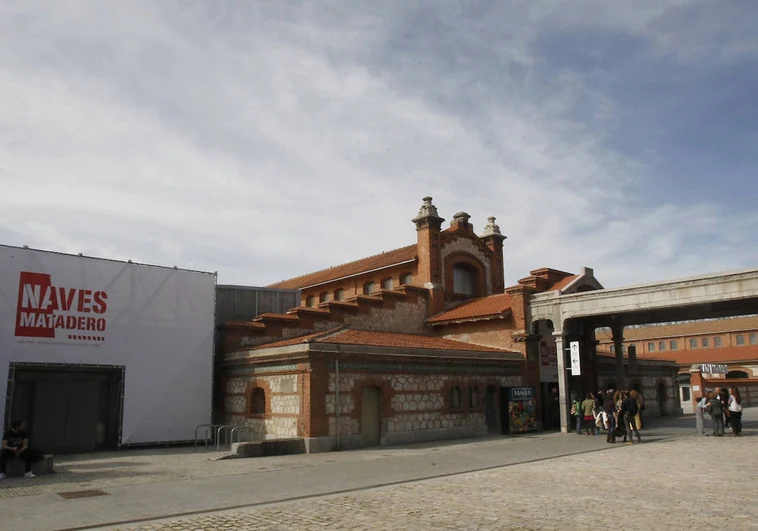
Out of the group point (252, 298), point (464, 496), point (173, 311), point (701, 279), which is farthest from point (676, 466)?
point (252, 298)

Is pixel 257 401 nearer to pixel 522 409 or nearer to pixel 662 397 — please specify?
pixel 522 409

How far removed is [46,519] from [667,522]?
30.2 ft

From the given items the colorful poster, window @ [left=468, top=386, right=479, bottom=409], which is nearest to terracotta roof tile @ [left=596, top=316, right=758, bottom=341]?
the colorful poster

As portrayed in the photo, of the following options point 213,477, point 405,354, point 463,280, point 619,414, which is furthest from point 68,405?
point 463,280

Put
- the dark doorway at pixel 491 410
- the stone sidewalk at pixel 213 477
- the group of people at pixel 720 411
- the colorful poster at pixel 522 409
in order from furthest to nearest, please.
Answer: the dark doorway at pixel 491 410
the colorful poster at pixel 522 409
the group of people at pixel 720 411
the stone sidewalk at pixel 213 477

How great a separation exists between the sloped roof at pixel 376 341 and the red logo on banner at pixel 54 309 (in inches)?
220

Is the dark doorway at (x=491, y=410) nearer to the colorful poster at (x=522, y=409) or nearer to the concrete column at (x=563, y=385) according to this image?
the colorful poster at (x=522, y=409)

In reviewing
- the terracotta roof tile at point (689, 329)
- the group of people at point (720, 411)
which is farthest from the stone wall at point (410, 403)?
the terracotta roof tile at point (689, 329)

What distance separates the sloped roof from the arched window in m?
1.59

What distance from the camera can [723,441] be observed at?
67.2 feet

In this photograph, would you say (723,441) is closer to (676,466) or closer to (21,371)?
(676,466)

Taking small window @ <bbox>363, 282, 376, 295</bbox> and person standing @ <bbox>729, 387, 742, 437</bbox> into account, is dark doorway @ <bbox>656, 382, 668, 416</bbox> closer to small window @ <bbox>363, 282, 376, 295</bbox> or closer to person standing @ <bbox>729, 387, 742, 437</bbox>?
person standing @ <bbox>729, 387, 742, 437</bbox>

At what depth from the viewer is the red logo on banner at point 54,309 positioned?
20.0 m

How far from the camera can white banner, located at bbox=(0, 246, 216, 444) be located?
19969 millimetres
